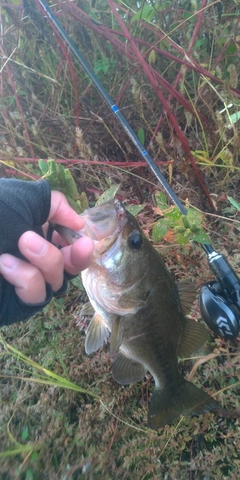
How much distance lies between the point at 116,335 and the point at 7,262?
567 mm

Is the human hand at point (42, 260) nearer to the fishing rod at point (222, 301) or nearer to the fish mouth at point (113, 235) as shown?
the fish mouth at point (113, 235)

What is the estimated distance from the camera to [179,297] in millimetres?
1749

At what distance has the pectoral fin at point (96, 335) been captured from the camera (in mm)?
1811

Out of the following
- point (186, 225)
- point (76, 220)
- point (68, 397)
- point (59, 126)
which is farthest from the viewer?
point (59, 126)

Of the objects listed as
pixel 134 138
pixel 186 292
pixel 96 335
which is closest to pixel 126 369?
pixel 96 335

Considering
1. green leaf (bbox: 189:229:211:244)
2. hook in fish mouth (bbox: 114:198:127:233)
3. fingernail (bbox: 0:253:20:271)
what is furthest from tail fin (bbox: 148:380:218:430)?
fingernail (bbox: 0:253:20:271)

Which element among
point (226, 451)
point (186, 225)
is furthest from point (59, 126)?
point (226, 451)

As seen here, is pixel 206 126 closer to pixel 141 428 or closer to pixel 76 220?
pixel 76 220

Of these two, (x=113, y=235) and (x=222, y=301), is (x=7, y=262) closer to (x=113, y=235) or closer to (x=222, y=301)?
(x=113, y=235)

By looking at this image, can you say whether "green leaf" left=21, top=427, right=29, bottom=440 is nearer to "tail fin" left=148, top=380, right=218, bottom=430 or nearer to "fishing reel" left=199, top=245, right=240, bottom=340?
"tail fin" left=148, top=380, right=218, bottom=430

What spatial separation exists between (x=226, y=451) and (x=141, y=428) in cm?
42

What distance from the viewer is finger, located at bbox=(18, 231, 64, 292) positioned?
1.27 metres

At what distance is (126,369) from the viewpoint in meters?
1.85

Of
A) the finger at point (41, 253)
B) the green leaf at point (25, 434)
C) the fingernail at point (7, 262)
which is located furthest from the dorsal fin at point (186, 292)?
the green leaf at point (25, 434)
